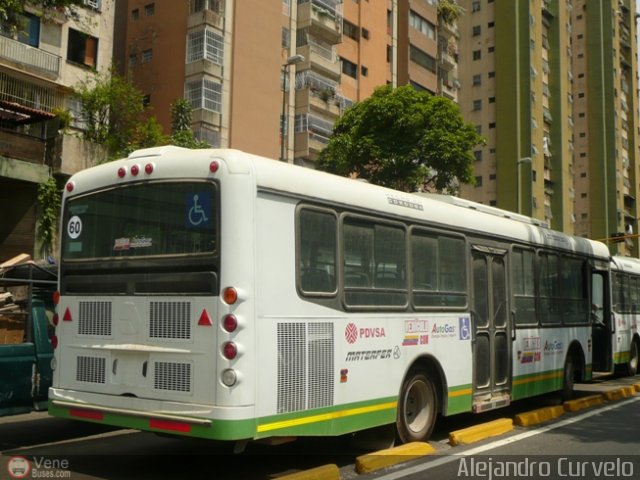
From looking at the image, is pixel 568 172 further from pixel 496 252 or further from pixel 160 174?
pixel 160 174

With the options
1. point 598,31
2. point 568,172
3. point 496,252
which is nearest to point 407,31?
point 568,172

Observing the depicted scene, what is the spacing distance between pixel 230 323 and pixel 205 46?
30693 mm

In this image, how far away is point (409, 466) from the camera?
289 inches

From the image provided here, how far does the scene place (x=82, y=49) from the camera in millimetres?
30312

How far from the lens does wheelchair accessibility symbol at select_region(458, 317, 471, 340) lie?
9.12 meters

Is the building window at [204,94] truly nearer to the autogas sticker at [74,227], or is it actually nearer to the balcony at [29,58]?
the balcony at [29,58]

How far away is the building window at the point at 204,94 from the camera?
3412 centimetres

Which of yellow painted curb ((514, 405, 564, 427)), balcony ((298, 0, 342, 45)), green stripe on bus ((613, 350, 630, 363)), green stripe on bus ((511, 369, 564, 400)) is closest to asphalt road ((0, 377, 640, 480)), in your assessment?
yellow painted curb ((514, 405, 564, 427))

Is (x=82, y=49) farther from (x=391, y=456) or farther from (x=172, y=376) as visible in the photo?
(x=391, y=456)

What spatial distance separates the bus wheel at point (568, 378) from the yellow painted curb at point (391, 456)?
16.3 ft

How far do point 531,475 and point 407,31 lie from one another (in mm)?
46372

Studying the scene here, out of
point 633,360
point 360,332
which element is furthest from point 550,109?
point 360,332

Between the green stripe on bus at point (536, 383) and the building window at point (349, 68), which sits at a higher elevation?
the building window at point (349, 68)

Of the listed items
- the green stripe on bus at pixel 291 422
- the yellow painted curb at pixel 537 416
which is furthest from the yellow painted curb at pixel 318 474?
the yellow painted curb at pixel 537 416
